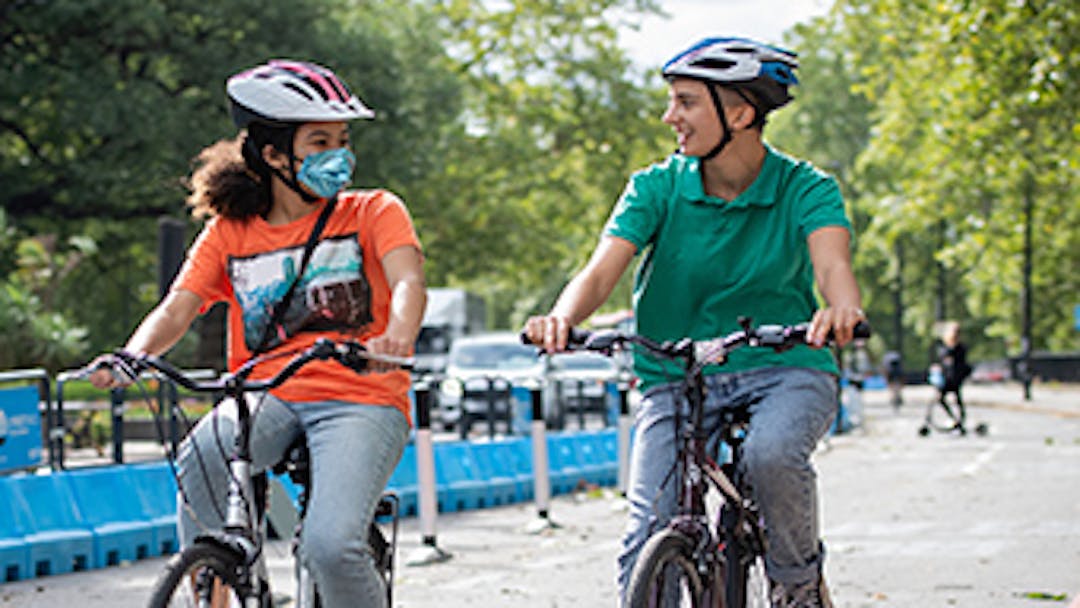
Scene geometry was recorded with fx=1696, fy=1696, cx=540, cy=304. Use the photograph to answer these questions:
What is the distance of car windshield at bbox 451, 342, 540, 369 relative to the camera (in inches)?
1086

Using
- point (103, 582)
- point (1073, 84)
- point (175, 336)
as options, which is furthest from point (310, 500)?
point (1073, 84)

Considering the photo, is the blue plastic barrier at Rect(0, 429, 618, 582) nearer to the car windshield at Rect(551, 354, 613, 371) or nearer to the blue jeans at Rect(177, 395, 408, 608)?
the blue jeans at Rect(177, 395, 408, 608)

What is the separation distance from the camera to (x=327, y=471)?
4133 millimetres

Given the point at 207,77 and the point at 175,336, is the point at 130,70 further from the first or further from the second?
the point at 175,336

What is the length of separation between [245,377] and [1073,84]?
2051cm

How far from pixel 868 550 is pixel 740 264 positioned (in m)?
5.53

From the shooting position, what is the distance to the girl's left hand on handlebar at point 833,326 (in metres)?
3.97

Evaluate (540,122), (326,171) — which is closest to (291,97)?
(326,171)

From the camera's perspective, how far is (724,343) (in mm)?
4156

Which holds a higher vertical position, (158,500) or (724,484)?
(724,484)

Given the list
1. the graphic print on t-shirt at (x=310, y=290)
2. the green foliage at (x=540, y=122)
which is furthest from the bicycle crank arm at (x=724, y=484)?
the green foliage at (x=540, y=122)

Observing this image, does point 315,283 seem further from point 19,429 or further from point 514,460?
point 514,460

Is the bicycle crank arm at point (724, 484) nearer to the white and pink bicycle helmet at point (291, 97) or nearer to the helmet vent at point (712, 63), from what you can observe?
the helmet vent at point (712, 63)

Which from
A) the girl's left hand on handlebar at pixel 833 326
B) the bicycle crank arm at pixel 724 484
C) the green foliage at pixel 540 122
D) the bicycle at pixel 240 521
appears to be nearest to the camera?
the bicycle at pixel 240 521
